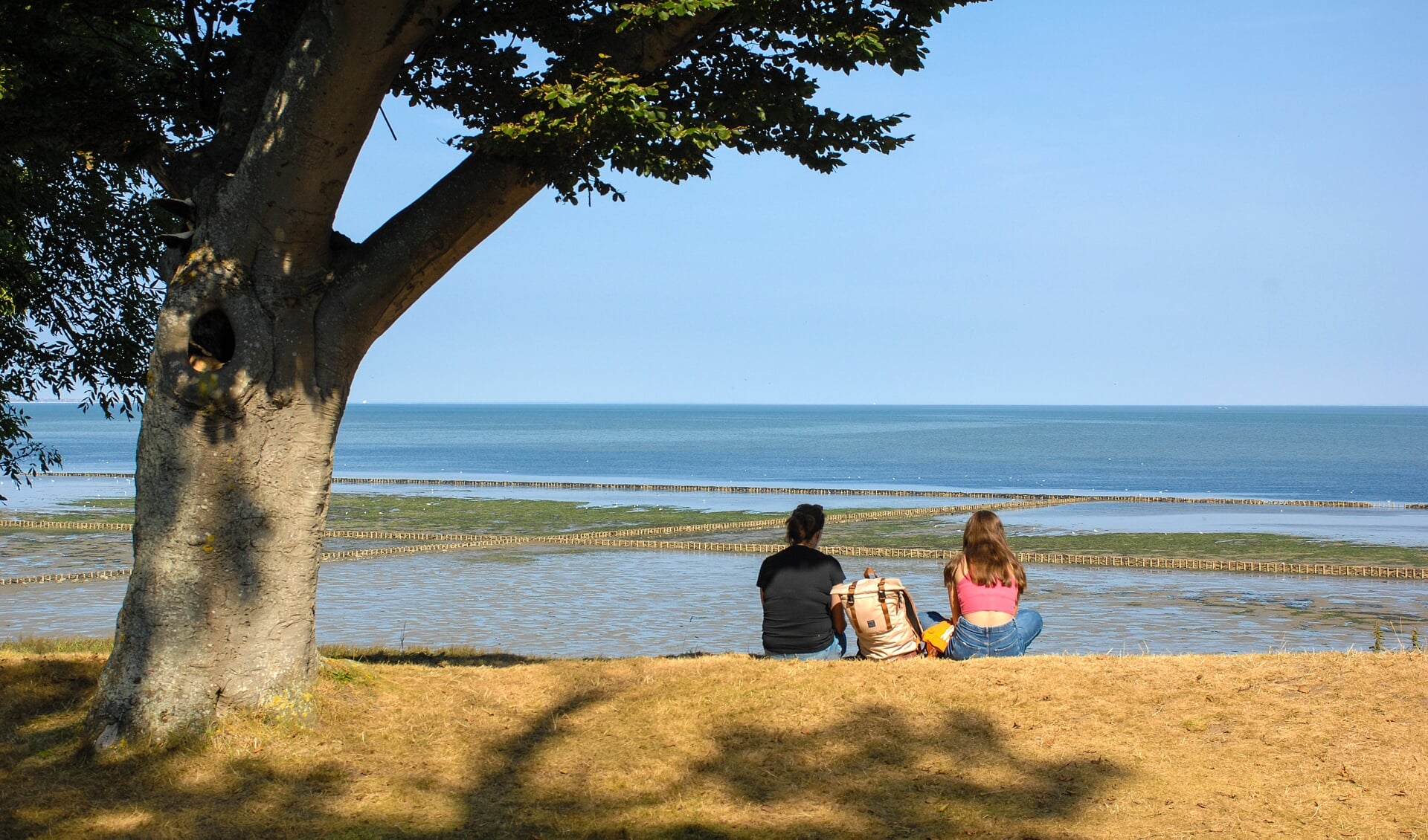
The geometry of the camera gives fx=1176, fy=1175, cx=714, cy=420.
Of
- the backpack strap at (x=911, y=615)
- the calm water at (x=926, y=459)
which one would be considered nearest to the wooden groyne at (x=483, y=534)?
the calm water at (x=926, y=459)

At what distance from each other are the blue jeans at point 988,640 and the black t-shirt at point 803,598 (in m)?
1.02

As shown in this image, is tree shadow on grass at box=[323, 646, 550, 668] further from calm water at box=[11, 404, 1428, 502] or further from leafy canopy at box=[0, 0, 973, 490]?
calm water at box=[11, 404, 1428, 502]

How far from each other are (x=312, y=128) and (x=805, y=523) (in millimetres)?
4795

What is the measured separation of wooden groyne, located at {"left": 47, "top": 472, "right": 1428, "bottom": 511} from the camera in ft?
183

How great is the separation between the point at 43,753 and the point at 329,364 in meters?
2.87

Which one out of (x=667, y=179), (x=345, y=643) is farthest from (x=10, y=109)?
(x=345, y=643)

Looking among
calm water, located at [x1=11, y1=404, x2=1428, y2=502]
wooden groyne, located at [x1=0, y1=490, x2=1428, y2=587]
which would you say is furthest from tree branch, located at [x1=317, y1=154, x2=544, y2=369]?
calm water, located at [x1=11, y1=404, x2=1428, y2=502]

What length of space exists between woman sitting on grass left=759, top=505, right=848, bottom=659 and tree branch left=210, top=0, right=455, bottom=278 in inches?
169

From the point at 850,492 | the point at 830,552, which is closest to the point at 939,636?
the point at 830,552

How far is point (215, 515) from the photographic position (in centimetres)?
711

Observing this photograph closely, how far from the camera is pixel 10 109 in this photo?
8.02 m

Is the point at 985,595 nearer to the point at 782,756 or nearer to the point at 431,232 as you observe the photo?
the point at 782,756

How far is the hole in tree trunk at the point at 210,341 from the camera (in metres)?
7.26

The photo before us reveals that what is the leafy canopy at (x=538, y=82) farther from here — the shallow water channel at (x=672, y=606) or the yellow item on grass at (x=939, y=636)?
the shallow water channel at (x=672, y=606)
